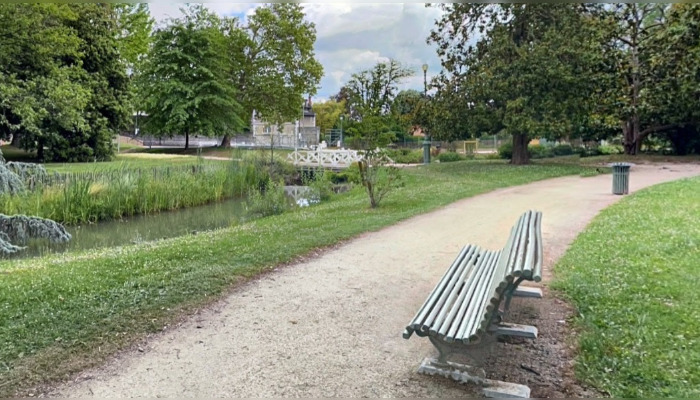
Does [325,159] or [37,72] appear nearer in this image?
[37,72]

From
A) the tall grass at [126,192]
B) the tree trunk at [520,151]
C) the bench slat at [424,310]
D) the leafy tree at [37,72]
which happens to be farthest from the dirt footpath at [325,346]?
the leafy tree at [37,72]

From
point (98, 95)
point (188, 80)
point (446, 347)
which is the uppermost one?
point (188, 80)

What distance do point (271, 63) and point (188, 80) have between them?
26.1 ft

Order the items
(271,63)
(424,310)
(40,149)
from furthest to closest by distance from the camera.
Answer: (271,63), (40,149), (424,310)

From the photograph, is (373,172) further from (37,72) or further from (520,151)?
(37,72)

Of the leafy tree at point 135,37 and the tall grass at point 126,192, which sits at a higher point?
the leafy tree at point 135,37

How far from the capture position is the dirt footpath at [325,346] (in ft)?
10.2

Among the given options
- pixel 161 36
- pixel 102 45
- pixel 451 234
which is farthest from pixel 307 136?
pixel 451 234

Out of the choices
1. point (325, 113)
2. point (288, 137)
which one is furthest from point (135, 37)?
point (325, 113)

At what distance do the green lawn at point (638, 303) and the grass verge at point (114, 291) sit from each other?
11.1 feet

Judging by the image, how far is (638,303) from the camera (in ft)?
14.2

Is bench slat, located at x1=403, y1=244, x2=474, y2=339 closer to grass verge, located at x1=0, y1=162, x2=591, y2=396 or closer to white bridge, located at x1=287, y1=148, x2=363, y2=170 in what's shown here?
grass verge, located at x1=0, y1=162, x2=591, y2=396

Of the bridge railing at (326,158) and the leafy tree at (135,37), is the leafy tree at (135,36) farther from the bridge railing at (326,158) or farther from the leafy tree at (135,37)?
the bridge railing at (326,158)

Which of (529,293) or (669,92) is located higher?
(669,92)
